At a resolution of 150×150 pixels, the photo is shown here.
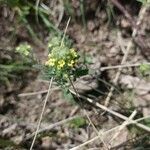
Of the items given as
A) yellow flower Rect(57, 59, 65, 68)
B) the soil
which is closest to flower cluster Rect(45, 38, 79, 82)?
yellow flower Rect(57, 59, 65, 68)

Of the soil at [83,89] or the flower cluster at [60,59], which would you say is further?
the soil at [83,89]

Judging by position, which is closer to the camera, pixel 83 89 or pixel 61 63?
pixel 61 63

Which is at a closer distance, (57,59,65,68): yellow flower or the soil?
(57,59,65,68): yellow flower

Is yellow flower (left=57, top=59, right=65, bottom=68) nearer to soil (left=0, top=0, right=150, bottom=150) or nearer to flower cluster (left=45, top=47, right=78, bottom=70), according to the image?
flower cluster (left=45, top=47, right=78, bottom=70)

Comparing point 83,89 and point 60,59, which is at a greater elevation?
point 60,59

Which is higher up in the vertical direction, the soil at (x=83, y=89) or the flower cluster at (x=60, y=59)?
the flower cluster at (x=60, y=59)

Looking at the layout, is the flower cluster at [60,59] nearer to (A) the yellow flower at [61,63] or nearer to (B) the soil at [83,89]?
(A) the yellow flower at [61,63]

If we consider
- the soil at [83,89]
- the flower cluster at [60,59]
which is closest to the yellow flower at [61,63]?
the flower cluster at [60,59]

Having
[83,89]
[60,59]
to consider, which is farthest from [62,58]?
[83,89]

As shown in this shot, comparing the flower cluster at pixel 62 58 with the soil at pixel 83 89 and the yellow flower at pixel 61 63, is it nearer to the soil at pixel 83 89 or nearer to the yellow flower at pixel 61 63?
the yellow flower at pixel 61 63

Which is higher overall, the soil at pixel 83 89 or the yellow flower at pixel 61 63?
the yellow flower at pixel 61 63

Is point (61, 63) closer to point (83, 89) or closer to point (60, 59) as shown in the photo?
point (60, 59)

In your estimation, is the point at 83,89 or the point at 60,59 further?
the point at 83,89
